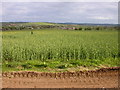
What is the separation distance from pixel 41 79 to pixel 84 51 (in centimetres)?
532

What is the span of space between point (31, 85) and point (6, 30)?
22399mm

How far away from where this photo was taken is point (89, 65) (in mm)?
8992

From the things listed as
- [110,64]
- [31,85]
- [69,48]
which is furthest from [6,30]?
[31,85]

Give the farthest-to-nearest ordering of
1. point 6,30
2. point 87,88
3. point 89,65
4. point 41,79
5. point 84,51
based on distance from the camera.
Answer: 1. point 6,30
2. point 84,51
3. point 89,65
4. point 41,79
5. point 87,88

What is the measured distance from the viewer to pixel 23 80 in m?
6.55

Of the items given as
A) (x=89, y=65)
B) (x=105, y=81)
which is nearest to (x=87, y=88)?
(x=105, y=81)

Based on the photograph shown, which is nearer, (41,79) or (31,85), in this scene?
(31,85)

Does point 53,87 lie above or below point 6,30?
above

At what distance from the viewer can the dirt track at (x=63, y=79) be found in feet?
20.0

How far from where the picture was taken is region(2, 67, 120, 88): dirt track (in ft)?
20.0

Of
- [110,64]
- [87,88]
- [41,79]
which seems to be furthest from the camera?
[110,64]

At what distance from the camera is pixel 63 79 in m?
6.71

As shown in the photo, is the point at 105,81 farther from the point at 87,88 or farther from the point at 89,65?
the point at 89,65

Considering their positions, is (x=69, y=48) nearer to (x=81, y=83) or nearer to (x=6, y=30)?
(x=81, y=83)
